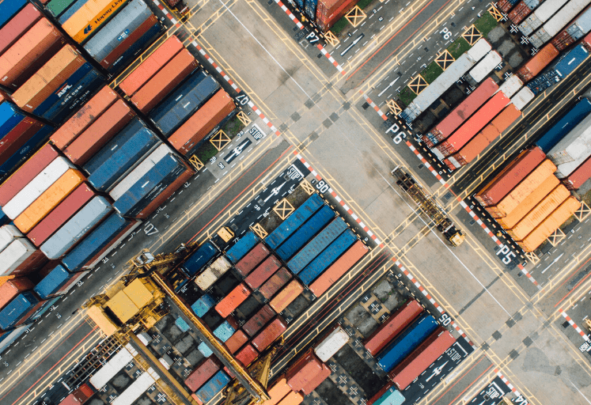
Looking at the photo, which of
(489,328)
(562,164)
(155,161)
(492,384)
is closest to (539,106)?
(562,164)

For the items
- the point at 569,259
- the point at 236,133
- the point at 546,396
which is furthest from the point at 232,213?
the point at 546,396

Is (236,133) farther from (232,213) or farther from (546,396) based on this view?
(546,396)

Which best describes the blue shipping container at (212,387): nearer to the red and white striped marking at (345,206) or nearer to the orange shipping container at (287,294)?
the orange shipping container at (287,294)

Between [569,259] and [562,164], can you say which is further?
[569,259]

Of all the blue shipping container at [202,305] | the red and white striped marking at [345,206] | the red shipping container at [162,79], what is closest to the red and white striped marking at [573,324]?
the red and white striped marking at [345,206]

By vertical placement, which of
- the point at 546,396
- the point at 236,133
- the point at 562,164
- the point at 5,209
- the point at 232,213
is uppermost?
the point at 5,209

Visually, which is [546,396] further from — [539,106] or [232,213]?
[232,213]

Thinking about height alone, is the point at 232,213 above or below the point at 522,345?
above
